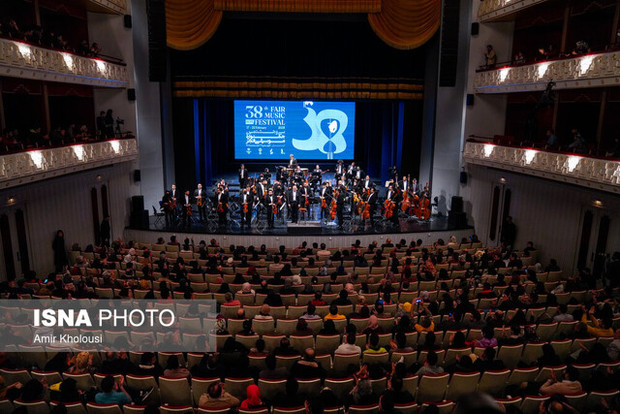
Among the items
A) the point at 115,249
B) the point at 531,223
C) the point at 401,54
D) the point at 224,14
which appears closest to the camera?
the point at 115,249

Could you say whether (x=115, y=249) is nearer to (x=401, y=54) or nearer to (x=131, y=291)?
(x=131, y=291)

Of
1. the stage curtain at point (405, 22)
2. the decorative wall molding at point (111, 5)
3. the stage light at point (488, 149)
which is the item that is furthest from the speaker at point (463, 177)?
the decorative wall molding at point (111, 5)

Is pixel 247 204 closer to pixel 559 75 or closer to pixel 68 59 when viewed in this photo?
pixel 68 59

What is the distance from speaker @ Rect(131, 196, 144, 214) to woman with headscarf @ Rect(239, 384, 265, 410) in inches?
578

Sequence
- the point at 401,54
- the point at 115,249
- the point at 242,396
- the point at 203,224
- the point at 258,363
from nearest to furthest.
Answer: the point at 242,396, the point at 258,363, the point at 115,249, the point at 203,224, the point at 401,54

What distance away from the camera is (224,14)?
68.4ft

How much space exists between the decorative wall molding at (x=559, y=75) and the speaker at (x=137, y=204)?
46.7 feet

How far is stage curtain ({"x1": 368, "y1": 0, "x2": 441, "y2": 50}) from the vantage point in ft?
66.5

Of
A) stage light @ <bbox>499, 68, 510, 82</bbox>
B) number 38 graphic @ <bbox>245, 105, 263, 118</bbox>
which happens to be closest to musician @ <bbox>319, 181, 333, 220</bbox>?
stage light @ <bbox>499, 68, 510, 82</bbox>

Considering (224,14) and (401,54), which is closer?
(224,14)

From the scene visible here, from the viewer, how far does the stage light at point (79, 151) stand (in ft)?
47.9

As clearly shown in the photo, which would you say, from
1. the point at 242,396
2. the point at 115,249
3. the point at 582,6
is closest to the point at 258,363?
the point at 242,396

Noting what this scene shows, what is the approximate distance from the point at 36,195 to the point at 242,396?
11.0m

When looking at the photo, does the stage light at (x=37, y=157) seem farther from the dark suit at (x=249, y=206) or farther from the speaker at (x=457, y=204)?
the speaker at (x=457, y=204)
